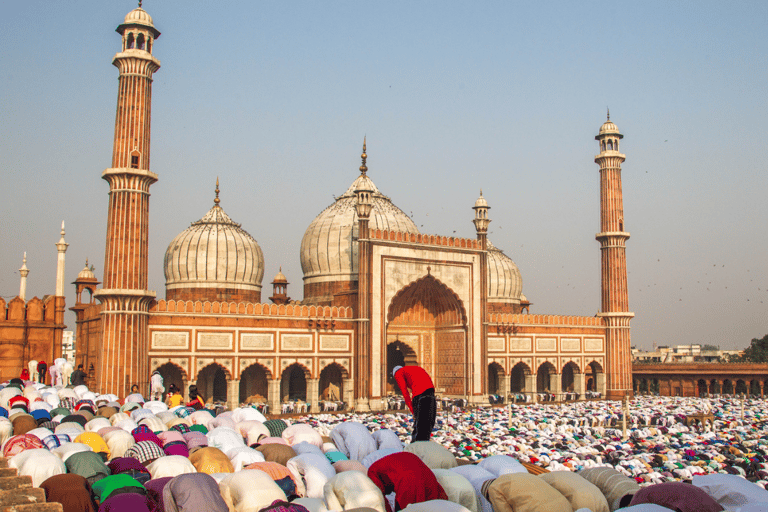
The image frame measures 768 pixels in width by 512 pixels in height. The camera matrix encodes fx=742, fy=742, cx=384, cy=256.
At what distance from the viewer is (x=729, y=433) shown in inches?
772

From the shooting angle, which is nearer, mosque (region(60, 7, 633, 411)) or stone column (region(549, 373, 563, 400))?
mosque (region(60, 7, 633, 411))

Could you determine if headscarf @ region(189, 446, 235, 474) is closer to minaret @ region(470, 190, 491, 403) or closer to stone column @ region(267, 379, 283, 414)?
stone column @ region(267, 379, 283, 414)

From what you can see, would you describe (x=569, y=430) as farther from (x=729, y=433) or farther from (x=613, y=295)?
(x=613, y=295)

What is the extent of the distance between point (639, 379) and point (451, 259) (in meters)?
16.8

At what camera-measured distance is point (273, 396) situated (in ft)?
84.4

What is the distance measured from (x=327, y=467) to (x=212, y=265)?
22.0m

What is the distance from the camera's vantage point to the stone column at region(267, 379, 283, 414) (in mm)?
25680

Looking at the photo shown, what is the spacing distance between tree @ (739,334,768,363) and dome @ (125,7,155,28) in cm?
4469

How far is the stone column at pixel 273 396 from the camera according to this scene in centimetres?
2568

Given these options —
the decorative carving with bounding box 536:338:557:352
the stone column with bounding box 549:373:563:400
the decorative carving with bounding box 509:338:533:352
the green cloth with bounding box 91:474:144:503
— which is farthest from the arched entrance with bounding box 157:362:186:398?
the green cloth with bounding box 91:474:144:503

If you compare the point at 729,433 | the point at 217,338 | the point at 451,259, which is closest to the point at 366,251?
the point at 451,259

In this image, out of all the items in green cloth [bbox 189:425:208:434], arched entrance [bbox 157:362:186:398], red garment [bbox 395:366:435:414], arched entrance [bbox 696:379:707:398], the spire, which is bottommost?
arched entrance [bbox 696:379:707:398]

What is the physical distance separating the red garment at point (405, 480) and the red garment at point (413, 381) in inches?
125

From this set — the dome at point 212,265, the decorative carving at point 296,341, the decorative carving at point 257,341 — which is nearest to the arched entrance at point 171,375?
the decorative carving at point 257,341
